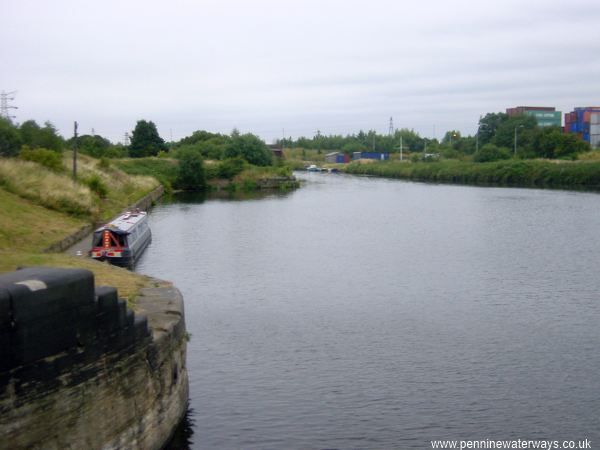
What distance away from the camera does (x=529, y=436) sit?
12.6 meters

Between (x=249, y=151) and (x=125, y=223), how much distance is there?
62.7m

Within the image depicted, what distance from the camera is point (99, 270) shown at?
17.0 metres

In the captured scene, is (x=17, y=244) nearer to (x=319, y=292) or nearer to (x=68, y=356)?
(x=319, y=292)

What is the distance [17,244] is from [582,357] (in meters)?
18.1

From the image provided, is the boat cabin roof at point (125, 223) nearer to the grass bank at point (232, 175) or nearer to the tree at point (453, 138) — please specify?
the grass bank at point (232, 175)

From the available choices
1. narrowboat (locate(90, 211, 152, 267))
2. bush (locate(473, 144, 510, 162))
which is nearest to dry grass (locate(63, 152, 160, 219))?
narrowboat (locate(90, 211, 152, 267))

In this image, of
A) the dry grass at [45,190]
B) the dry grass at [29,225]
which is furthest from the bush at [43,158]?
the dry grass at [29,225]

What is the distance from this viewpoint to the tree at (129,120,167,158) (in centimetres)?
9669

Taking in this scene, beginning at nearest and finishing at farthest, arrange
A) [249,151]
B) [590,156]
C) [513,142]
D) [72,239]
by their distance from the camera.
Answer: [72,239] < [590,156] < [249,151] < [513,142]

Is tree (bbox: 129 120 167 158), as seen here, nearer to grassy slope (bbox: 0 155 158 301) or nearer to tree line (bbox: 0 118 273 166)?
tree line (bbox: 0 118 273 166)

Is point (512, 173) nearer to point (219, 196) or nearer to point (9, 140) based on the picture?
point (219, 196)

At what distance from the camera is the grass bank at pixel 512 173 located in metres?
78.7

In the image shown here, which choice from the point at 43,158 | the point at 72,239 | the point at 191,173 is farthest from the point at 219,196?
the point at 72,239

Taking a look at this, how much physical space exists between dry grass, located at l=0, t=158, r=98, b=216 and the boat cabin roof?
3.49 m
